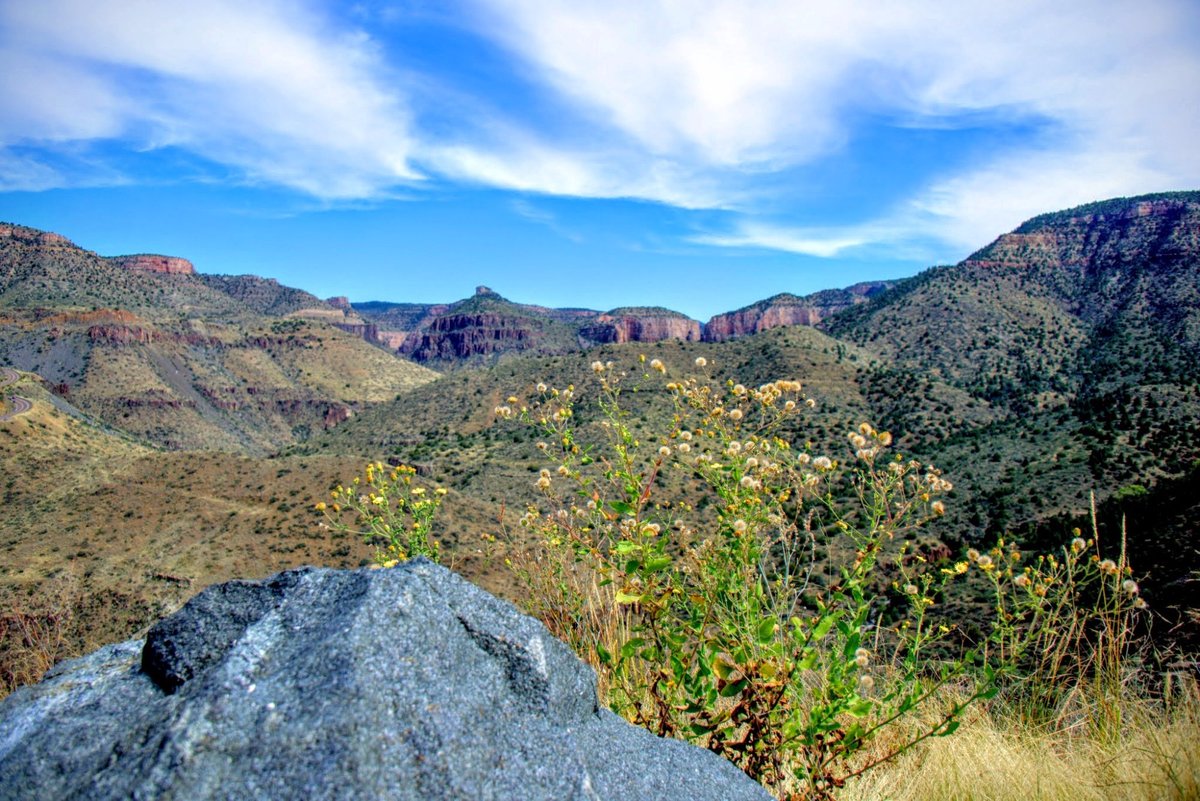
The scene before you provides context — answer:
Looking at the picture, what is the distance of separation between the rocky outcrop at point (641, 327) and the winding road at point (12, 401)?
124 meters

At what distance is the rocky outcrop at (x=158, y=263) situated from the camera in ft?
501

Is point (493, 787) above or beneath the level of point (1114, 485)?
above

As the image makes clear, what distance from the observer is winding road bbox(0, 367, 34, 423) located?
4655cm

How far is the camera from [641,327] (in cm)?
18038

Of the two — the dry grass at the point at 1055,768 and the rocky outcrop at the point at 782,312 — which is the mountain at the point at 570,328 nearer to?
the rocky outcrop at the point at 782,312

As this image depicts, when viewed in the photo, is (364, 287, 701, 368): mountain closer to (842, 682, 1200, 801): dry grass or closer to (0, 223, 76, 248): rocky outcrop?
(0, 223, 76, 248): rocky outcrop

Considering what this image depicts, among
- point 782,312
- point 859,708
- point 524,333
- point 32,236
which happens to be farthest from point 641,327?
point 859,708

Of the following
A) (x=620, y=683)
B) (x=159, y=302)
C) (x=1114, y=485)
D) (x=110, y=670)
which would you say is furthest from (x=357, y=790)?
(x=159, y=302)

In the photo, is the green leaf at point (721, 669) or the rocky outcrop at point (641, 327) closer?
the green leaf at point (721, 669)

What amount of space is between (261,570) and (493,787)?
27900 mm

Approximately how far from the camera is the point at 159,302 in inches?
4764

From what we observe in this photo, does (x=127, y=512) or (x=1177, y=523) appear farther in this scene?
(x=127, y=512)

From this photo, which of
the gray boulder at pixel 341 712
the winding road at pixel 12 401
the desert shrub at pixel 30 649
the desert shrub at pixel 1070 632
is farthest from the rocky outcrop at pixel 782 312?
the gray boulder at pixel 341 712

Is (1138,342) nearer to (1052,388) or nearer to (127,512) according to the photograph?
(1052,388)
